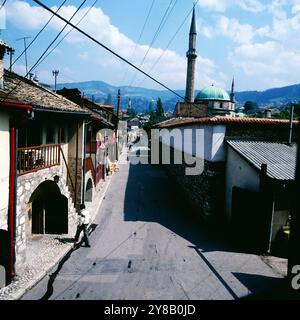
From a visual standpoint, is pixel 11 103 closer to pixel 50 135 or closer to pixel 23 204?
pixel 23 204

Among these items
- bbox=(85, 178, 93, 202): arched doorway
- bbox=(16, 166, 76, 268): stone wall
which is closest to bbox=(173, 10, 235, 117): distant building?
bbox=(85, 178, 93, 202): arched doorway

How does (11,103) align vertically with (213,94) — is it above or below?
below

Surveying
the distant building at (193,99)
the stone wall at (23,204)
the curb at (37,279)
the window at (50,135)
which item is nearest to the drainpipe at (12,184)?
the stone wall at (23,204)

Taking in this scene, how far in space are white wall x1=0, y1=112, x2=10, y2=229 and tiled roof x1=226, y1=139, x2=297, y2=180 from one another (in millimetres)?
9706

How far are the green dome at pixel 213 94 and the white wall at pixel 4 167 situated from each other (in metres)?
61.6

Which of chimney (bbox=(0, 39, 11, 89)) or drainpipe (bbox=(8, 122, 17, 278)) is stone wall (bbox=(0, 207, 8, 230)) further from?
chimney (bbox=(0, 39, 11, 89))

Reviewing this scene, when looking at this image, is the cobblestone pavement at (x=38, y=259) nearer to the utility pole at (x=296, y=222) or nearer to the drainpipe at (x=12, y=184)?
the drainpipe at (x=12, y=184)

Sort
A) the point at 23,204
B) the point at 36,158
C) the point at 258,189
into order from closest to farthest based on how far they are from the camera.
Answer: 1. the point at 23,204
2. the point at 36,158
3. the point at 258,189

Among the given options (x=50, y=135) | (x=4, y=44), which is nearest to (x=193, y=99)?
(x=50, y=135)

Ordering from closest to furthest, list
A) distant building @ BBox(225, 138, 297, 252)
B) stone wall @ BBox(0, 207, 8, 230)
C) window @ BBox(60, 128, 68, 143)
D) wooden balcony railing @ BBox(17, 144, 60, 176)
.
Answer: stone wall @ BBox(0, 207, 8, 230) < wooden balcony railing @ BBox(17, 144, 60, 176) < distant building @ BBox(225, 138, 297, 252) < window @ BBox(60, 128, 68, 143)

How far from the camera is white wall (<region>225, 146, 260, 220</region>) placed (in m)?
12.6

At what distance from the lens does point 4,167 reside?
28.0 ft

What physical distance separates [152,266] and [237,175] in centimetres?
610

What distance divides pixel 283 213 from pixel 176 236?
506cm
